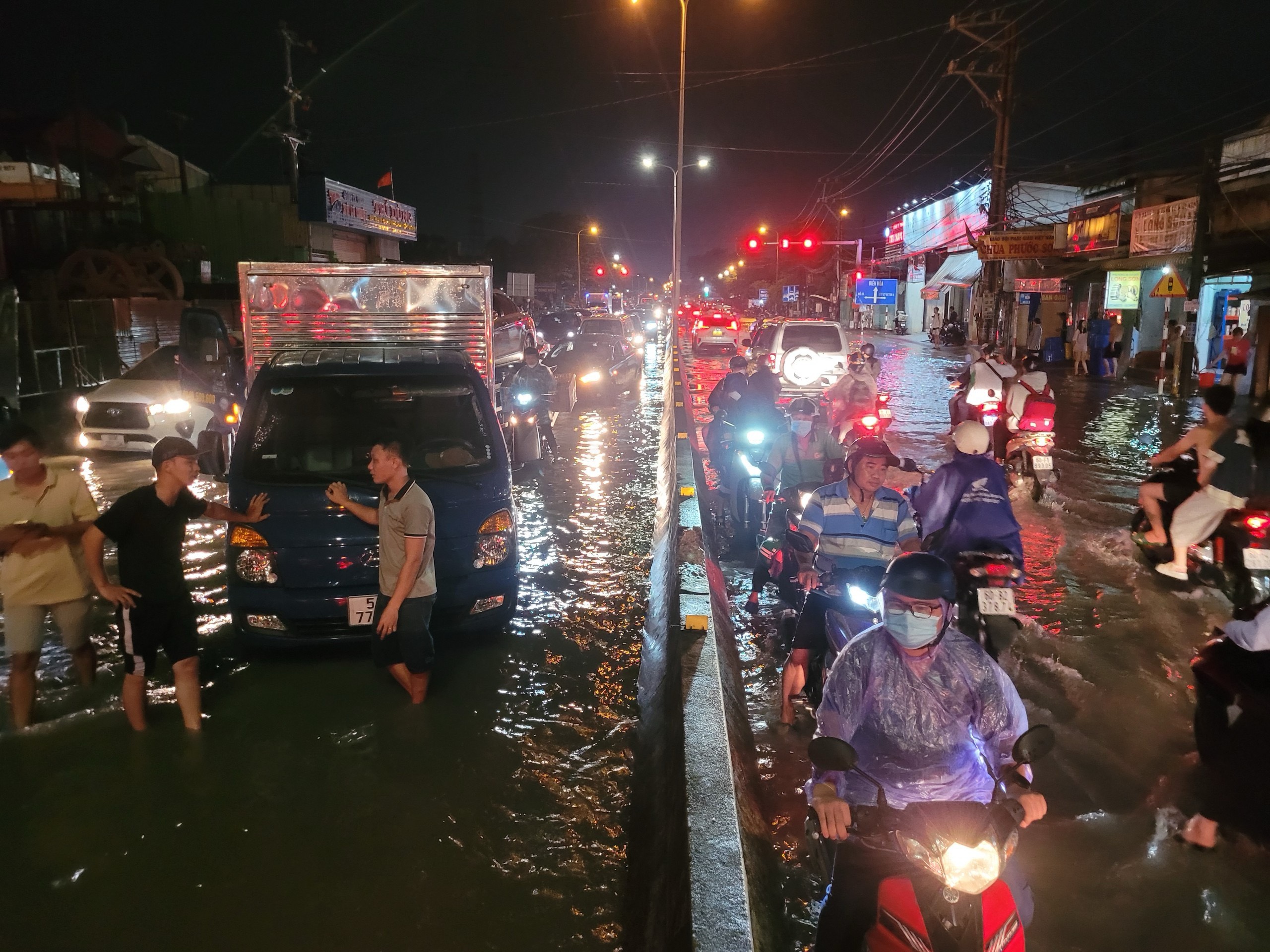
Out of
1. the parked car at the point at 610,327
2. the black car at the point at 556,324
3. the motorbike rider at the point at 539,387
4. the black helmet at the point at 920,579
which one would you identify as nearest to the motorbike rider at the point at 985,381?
the motorbike rider at the point at 539,387

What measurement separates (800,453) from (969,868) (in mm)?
5225

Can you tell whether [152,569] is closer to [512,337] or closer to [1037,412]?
[1037,412]


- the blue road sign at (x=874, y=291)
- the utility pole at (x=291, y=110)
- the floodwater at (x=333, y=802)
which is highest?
the utility pole at (x=291, y=110)

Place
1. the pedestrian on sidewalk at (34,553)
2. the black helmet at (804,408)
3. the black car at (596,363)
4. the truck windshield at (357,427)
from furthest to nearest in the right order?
the black car at (596,363)
the black helmet at (804,408)
the truck windshield at (357,427)
the pedestrian on sidewalk at (34,553)

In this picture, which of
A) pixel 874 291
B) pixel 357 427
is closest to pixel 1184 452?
pixel 357 427

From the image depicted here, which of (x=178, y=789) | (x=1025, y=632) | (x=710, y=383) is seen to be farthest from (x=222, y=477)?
(x=710, y=383)

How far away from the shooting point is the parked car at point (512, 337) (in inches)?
742

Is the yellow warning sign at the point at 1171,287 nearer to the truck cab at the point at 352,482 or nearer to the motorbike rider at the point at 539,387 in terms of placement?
the motorbike rider at the point at 539,387

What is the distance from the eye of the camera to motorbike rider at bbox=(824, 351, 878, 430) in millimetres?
9453

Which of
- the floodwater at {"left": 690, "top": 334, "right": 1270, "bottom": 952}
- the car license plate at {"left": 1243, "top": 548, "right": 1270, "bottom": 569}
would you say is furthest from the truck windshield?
the car license plate at {"left": 1243, "top": 548, "right": 1270, "bottom": 569}

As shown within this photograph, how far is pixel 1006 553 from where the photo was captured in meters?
5.27

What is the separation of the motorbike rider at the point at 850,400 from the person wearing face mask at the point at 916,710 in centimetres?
625

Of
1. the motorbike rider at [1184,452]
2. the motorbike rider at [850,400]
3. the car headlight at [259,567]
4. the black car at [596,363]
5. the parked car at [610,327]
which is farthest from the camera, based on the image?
the parked car at [610,327]

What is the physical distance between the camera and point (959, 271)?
145ft
